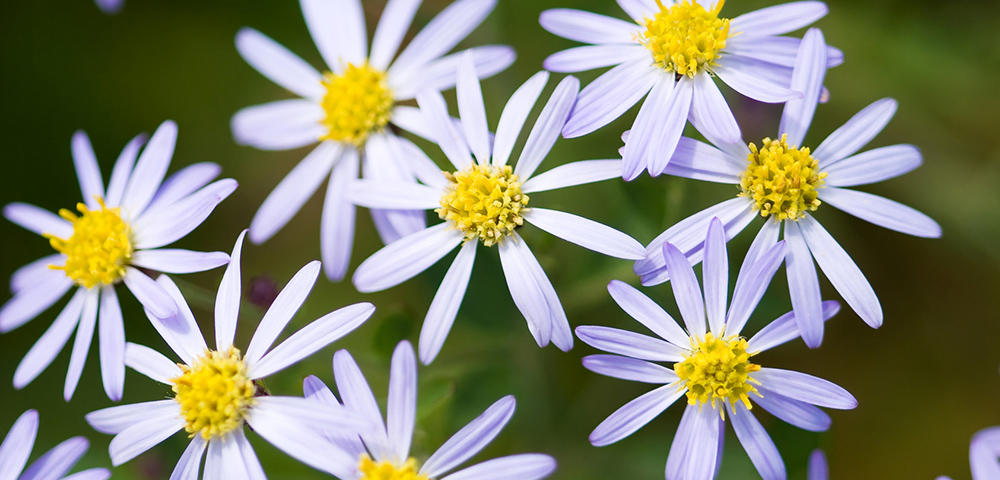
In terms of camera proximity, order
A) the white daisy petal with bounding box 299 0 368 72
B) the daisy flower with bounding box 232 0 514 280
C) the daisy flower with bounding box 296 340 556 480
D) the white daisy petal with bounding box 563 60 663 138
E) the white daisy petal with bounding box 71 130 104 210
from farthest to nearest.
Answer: the white daisy petal with bounding box 299 0 368 72, the white daisy petal with bounding box 71 130 104 210, the daisy flower with bounding box 232 0 514 280, the white daisy petal with bounding box 563 60 663 138, the daisy flower with bounding box 296 340 556 480

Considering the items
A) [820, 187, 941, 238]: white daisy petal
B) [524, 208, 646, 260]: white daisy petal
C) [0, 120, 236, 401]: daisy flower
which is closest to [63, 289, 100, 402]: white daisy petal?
[0, 120, 236, 401]: daisy flower

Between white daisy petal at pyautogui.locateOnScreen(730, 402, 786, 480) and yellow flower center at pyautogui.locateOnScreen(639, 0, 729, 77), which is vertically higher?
yellow flower center at pyautogui.locateOnScreen(639, 0, 729, 77)

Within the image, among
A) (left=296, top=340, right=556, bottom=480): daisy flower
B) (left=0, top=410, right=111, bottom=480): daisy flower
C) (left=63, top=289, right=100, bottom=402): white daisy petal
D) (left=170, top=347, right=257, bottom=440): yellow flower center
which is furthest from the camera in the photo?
(left=63, top=289, right=100, bottom=402): white daisy petal

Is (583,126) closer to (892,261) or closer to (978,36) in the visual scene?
(892,261)

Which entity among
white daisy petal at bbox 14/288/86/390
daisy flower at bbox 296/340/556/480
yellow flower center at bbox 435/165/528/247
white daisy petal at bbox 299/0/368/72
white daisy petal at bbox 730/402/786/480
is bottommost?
daisy flower at bbox 296/340/556/480

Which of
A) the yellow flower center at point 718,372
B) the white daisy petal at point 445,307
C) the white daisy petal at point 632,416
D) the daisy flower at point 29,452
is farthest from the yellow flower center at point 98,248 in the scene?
the yellow flower center at point 718,372

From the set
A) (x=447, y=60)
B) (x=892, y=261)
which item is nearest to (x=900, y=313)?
(x=892, y=261)

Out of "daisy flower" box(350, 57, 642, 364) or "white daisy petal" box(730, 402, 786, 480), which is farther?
"daisy flower" box(350, 57, 642, 364)

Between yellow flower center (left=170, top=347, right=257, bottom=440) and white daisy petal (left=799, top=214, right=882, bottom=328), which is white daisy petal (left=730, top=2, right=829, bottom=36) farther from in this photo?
yellow flower center (left=170, top=347, right=257, bottom=440)
